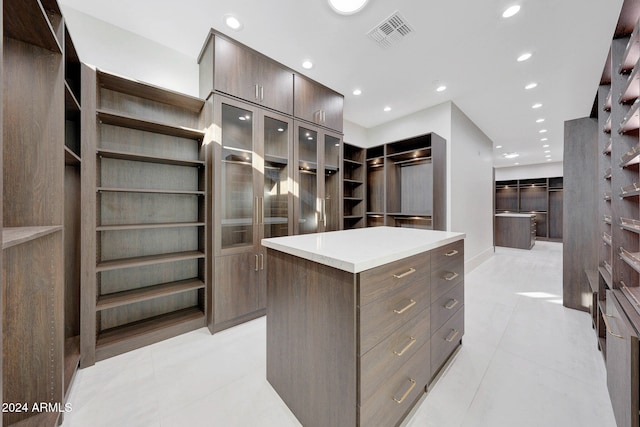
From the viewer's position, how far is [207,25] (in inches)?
90.7

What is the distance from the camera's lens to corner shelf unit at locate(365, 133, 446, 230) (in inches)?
143

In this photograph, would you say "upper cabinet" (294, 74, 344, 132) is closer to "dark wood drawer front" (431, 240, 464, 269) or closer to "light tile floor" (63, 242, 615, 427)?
"dark wood drawer front" (431, 240, 464, 269)

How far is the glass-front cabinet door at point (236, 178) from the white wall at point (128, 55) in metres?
0.71

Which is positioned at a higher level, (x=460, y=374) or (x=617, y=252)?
(x=617, y=252)

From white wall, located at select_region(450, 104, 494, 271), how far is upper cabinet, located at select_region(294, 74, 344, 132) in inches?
78.6

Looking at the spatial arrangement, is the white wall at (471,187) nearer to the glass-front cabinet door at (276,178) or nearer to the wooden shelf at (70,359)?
the glass-front cabinet door at (276,178)

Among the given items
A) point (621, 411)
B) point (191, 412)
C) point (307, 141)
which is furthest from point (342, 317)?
point (307, 141)

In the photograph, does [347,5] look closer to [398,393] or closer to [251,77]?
[251,77]

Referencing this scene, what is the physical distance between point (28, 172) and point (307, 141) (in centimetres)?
247

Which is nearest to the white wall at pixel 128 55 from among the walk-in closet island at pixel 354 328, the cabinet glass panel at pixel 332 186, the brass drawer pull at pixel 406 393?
the cabinet glass panel at pixel 332 186

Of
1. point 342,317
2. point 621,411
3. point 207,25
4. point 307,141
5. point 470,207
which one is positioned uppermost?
point 207,25

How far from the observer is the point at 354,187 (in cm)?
450

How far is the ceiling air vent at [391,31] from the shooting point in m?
2.26

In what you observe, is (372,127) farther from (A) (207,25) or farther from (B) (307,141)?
(A) (207,25)
